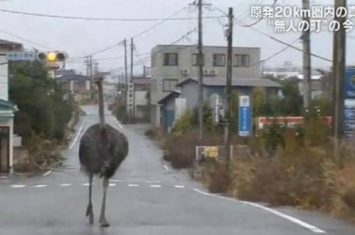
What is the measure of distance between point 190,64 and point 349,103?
7922cm

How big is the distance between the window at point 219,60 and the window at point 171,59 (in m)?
4.77

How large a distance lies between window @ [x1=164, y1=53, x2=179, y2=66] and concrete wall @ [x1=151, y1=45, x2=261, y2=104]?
1.25 ft

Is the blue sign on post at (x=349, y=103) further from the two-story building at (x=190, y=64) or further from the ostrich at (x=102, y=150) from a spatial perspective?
the two-story building at (x=190, y=64)

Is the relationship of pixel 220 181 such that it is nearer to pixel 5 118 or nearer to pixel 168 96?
pixel 5 118

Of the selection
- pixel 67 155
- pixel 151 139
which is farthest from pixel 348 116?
pixel 151 139

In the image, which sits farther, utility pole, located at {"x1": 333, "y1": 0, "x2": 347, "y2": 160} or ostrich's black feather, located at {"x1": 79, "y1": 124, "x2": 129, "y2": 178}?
utility pole, located at {"x1": 333, "y1": 0, "x2": 347, "y2": 160}

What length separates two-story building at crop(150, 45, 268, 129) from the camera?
10062 cm

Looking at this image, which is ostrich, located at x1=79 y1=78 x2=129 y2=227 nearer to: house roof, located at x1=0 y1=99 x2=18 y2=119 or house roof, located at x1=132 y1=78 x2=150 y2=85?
house roof, located at x1=0 y1=99 x2=18 y2=119

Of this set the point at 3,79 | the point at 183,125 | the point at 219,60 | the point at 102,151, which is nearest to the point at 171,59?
Result: the point at 219,60

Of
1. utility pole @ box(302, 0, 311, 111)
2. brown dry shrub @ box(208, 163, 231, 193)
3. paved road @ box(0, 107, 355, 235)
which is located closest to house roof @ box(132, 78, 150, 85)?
utility pole @ box(302, 0, 311, 111)

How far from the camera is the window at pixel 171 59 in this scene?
4099 inches

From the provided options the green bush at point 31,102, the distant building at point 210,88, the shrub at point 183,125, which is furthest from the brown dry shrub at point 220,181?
the distant building at point 210,88

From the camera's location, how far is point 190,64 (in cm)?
10294

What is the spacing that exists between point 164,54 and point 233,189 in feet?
251
